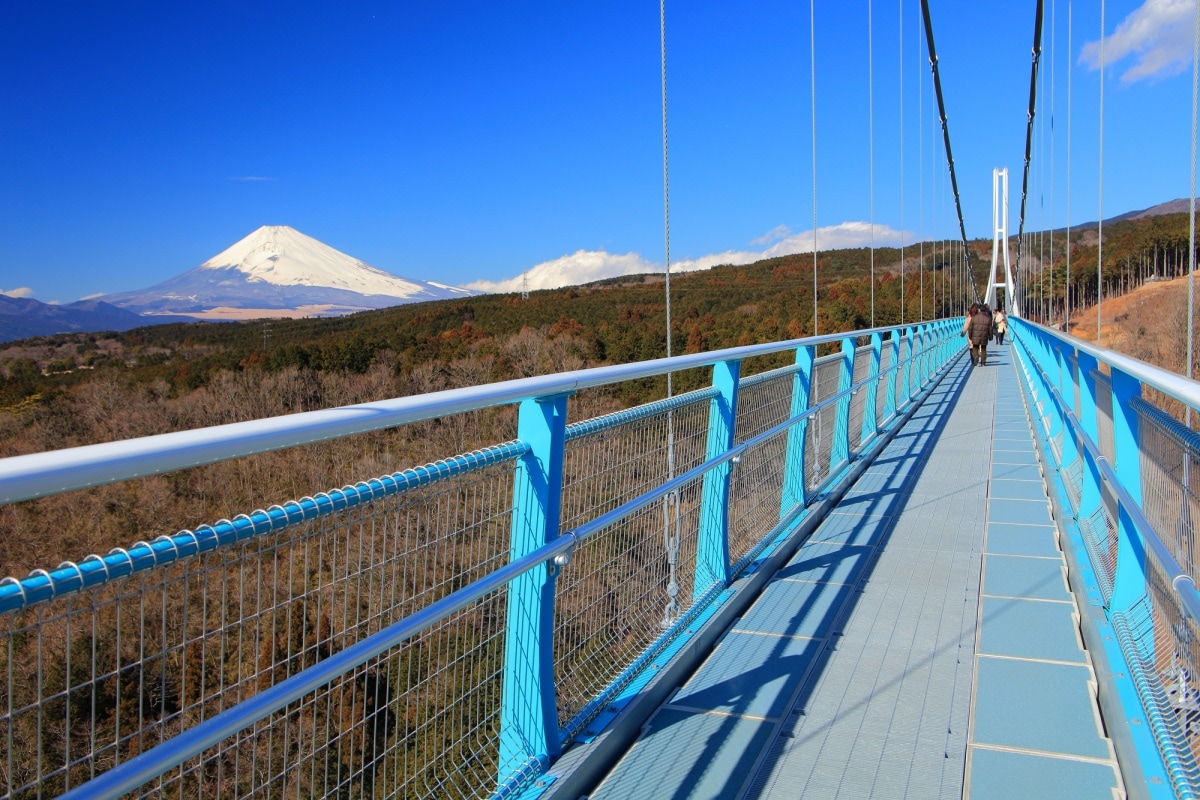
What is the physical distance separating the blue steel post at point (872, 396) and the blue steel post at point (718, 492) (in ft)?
13.9

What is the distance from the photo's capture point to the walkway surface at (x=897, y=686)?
7.57ft

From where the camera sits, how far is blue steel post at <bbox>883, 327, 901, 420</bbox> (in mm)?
9273

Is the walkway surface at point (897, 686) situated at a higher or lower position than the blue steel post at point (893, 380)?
lower

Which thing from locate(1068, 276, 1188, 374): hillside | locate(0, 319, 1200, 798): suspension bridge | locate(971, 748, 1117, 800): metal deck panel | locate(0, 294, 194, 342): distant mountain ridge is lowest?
locate(971, 748, 1117, 800): metal deck panel

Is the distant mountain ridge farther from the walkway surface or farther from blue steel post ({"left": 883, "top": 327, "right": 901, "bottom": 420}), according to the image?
the walkway surface

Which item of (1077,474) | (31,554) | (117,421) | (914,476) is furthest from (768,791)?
(117,421)

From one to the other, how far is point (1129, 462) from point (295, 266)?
76.9 m

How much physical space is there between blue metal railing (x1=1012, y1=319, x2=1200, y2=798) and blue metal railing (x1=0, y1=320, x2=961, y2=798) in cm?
129

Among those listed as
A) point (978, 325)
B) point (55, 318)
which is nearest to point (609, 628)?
point (978, 325)

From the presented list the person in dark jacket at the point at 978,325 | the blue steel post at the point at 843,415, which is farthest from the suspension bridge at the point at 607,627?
the person in dark jacket at the point at 978,325

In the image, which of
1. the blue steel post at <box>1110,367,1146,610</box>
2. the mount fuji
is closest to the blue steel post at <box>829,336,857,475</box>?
the blue steel post at <box>1110,367,1146,610</box>

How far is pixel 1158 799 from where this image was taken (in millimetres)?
1904

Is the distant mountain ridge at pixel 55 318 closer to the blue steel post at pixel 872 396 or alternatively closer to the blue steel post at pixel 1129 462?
the blue steel post at pixel 872 396

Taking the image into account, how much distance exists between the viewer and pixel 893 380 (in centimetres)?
965
